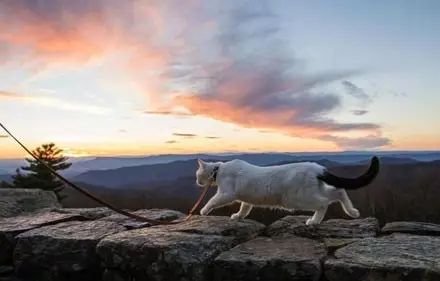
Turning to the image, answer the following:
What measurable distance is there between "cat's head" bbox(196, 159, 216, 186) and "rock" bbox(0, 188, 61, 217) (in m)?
2.48

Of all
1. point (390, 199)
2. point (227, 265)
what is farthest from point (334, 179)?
point (390, 199)

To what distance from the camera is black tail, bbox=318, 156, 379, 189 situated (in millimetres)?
4922

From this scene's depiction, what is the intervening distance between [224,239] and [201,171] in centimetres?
162

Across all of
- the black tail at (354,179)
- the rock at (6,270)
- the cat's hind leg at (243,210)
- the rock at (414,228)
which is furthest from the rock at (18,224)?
the rock at (414,228)

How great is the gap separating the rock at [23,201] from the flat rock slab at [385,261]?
4.40m

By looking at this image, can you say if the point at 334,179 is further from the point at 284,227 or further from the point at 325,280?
the point at 325,280

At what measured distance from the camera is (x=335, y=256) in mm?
4078

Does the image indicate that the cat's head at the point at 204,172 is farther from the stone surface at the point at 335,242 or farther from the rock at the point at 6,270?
the rock at the point at 6,270

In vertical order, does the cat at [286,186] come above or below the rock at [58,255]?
above

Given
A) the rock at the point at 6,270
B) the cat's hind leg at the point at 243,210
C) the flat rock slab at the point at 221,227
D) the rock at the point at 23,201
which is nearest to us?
the flat rock slab at the point at 221,227

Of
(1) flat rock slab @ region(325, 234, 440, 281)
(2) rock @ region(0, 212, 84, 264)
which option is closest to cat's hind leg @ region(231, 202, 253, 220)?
(1) flat rock slab @ region(325, 234, 440, 281)

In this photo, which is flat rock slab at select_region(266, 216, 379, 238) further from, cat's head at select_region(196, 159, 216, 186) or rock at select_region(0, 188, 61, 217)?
rock at select_region(0, 188, 61, 217)

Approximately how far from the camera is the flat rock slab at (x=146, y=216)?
5395mm

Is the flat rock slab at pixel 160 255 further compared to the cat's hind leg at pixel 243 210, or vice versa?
the cat's hind leg at pixel 243 210
